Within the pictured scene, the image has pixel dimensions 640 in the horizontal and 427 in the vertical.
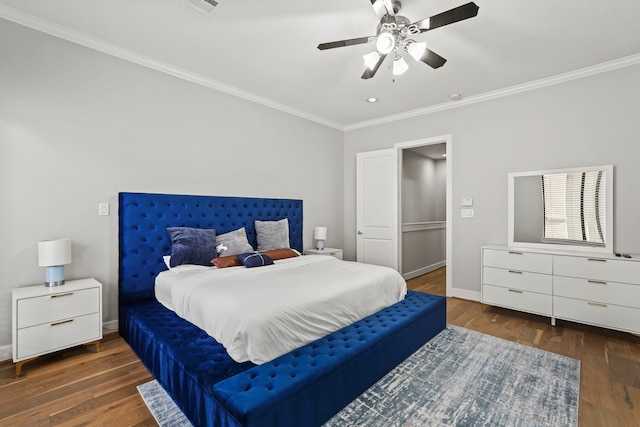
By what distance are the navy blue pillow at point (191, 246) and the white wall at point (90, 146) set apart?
0.53 metres

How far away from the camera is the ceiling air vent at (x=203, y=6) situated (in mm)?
2301

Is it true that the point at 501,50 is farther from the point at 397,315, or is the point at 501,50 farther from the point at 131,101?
the point at 131,101

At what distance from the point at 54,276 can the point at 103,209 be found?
2.32 ft

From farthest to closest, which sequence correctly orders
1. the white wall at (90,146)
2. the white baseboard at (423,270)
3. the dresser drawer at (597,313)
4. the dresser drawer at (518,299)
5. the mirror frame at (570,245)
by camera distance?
the white baseboard at (423,270), the dresser drawer at (518,299), the mirror frame at (570,245), the dresser drawer at (597,313), the white wall at (90,146)

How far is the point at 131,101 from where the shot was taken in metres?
3.10

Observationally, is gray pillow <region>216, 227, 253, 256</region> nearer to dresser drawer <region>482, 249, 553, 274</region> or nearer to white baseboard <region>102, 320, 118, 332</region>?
white baseboard <region>102, 320, 118, 332</region>

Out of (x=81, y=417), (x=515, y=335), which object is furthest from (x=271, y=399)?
(x=515, y=335)

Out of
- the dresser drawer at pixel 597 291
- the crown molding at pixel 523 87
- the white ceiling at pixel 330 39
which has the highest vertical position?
the white ceiling at pixel 330 39

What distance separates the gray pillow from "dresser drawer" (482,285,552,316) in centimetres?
297

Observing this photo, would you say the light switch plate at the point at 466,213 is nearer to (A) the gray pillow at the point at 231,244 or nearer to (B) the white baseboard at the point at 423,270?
(B) the white baseboard at the point at 423,270

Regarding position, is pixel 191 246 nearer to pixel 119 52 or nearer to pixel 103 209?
pixel 103 209

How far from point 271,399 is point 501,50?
139 inches

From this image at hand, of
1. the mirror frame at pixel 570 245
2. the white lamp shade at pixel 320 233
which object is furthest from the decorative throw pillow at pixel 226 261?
the mirror frame at pixel 570 245

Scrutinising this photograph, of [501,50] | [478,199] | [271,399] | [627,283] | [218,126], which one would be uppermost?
[501,50]
